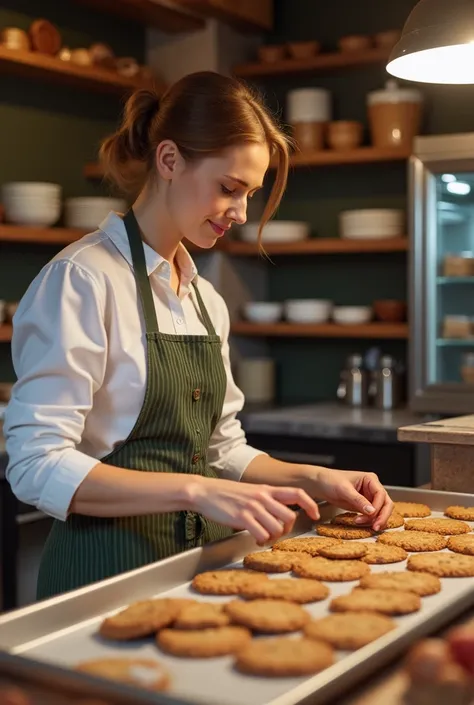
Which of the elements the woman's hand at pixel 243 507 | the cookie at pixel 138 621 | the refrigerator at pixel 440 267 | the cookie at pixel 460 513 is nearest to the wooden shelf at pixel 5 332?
the refrigerator at pixel 440 267

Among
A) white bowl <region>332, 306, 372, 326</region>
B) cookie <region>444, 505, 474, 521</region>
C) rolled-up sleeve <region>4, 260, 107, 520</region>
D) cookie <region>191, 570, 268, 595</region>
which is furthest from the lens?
white bowl <region>332, 306, 372, 326</region>

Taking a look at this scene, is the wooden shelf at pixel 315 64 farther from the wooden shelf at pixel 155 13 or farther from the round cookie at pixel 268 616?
the round cookie at pixel 268 616

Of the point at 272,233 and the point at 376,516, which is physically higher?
the point at 272,233

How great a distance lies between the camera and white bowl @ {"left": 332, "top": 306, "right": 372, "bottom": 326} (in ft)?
14.3

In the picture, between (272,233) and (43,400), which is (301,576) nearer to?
(43,400)

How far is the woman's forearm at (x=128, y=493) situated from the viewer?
5.12 feet

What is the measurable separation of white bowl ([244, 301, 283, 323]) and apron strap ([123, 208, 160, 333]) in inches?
103

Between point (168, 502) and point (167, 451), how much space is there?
326mm

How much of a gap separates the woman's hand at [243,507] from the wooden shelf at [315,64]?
317 centimetres

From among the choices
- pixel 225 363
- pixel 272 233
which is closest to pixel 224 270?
pixel 272 233

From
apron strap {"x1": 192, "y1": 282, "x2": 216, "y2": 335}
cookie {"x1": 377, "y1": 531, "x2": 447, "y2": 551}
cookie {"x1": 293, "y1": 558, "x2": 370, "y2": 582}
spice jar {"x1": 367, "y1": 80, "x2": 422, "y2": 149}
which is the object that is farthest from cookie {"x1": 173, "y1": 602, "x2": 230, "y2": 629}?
spice jar {"x1": 367, "y1": 80, "x2": 422, "y2": 149}

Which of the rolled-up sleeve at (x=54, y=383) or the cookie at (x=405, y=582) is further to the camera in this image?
the rolled-up sleeve at (x=54, y=383)

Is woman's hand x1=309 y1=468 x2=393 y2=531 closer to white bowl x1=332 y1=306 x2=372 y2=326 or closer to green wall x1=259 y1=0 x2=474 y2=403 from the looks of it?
white bowl x1=332 y1=306 x2=372 y2=326

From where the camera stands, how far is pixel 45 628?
48.8 inches
